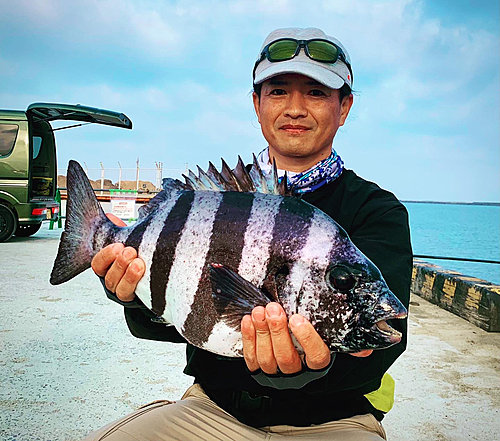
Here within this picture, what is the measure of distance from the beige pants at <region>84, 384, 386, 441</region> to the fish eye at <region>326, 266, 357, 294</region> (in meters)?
0.65

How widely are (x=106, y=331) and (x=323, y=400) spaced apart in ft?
8.60

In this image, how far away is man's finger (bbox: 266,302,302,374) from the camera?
3.86 ft

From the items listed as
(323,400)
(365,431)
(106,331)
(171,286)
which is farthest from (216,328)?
(106,331)

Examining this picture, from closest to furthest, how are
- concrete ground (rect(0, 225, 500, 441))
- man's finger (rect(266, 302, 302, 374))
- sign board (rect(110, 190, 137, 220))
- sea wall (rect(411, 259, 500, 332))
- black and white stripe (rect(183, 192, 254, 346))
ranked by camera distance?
man's finger (rect(266, 302, 302, 374)) → black and white stripe (rect(183, 192, 254, 346)) → concrete ground (rect(0, 225, 500, 441)) → sea wall (rect(411, 259, 500, 332)) → sign board (rect(110, 190, 137, 220))

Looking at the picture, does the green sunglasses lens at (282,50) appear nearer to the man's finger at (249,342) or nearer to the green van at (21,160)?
the man's finger at (249,342)

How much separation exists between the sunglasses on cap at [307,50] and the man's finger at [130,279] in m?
0.99

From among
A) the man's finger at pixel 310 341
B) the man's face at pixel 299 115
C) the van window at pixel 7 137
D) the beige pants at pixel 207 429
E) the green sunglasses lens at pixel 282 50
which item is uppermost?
the van window at pixel 7 137

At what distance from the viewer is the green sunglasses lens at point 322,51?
5.96 ft

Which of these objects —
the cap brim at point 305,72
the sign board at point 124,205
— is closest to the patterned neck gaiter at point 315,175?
the cap brim at point 305,72

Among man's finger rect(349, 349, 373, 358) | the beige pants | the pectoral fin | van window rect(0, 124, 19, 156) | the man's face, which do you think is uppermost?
van window rect(0, 124, 19, 156)

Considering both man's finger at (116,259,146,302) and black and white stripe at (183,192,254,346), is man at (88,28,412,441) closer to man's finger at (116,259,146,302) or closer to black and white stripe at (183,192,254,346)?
man's finger at (116,259,146,302)

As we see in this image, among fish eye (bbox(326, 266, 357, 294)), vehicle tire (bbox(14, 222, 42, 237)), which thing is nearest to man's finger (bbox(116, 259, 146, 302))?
fish eye (bbox(326, 266, 357, 294))

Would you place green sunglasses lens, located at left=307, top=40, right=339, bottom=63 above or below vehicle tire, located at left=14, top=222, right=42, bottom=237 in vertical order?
above

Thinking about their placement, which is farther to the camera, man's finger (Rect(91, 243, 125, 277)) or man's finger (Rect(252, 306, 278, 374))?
man's finger (Rect(91, 243, 125, 277))
